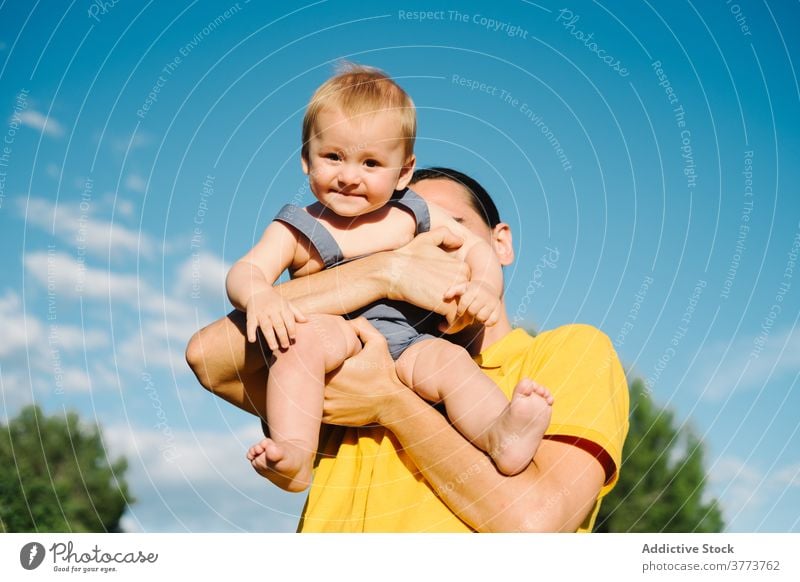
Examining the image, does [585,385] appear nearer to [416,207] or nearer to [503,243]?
[416,207]

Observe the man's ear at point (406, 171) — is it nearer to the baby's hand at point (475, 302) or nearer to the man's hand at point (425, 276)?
the man's hand at point (425, 276)

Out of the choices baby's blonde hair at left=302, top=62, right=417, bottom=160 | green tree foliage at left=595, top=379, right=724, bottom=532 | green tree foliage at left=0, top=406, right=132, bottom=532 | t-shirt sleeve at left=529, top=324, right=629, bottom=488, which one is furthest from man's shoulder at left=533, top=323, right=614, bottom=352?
green tree foliage at left=0, top=406, right=132, bottom=532

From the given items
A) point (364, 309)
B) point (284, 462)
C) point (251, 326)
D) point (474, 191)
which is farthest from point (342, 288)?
point (474, 191)

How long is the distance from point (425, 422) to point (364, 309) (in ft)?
1.87

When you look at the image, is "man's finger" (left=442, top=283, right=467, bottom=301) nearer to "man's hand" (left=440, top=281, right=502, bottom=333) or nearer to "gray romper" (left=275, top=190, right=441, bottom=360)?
"man's hand" (left=440, top=281, right=502, bottom=333)

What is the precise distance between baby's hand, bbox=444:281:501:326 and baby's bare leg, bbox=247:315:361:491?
422mm

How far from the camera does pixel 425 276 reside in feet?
10.5

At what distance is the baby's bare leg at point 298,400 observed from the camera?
8.78 ft

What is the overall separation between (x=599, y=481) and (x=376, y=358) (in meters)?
0.88

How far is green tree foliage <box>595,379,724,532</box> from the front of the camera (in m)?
14.6

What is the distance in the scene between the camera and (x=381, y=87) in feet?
11.0

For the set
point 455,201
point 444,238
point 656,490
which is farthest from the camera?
point 656,490
